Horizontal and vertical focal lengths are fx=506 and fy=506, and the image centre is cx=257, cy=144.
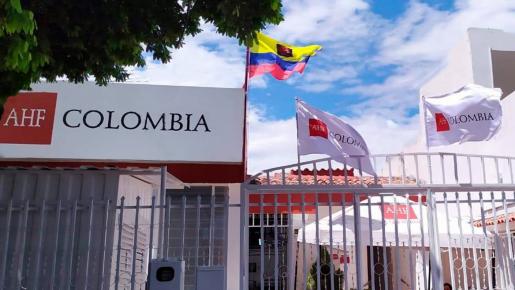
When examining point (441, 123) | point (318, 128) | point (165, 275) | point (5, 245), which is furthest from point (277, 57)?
point (5, 245)

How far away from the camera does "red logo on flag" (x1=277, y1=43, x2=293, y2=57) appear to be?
29.6 feet

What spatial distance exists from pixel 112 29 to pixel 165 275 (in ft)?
7.50

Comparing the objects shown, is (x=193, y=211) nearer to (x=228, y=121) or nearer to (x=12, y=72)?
(x=228, y=121)

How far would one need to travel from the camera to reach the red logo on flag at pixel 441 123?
721cm

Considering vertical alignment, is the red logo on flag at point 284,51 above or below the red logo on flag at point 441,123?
above

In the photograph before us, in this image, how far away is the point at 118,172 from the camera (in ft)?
18.9

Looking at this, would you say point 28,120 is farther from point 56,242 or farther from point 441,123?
point 441,123

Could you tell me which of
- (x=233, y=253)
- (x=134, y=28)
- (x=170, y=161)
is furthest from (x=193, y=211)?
(x=134, y=28)

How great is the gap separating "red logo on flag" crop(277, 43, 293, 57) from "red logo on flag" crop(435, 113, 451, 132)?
9.68 feet

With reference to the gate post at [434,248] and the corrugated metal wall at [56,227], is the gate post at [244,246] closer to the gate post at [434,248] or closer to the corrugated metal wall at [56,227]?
the corrugated metal wall at [56,227]

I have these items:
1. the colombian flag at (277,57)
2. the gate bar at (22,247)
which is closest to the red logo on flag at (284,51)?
the colombian flag at (277,57)

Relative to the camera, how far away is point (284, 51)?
9055 millimetres

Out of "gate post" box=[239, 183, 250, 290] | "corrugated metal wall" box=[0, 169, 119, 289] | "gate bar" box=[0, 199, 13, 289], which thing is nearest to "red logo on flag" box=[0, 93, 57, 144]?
"corrugated metal wall" box=[0, 169, 119, 289]

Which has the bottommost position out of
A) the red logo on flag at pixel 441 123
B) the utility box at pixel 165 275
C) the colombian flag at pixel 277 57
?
the utility box at pixel 165 275
